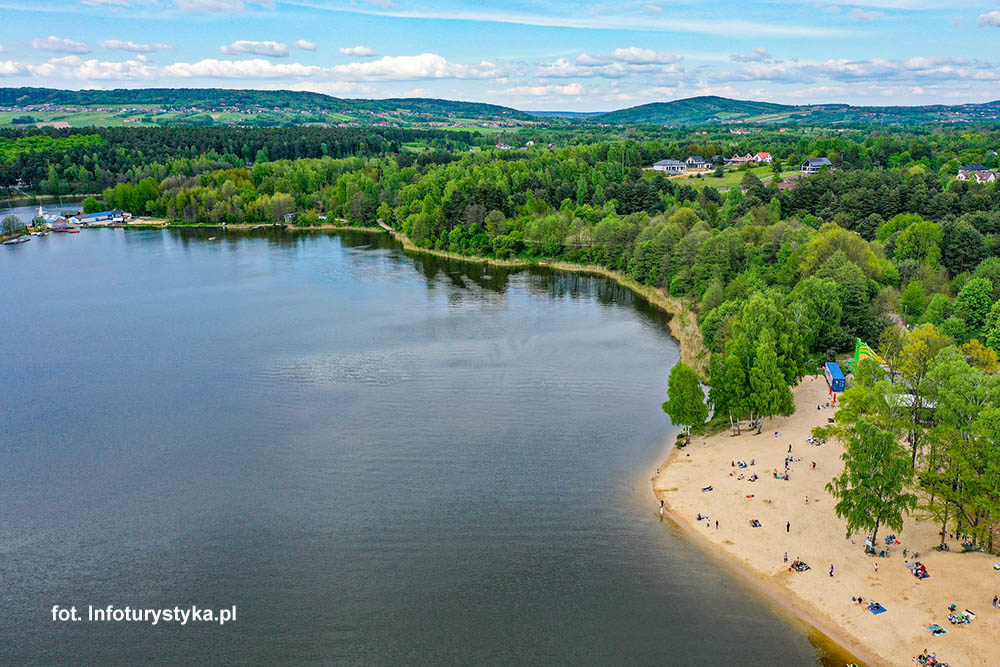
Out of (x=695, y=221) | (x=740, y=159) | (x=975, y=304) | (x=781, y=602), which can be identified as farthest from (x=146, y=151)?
(x=781, y=602)

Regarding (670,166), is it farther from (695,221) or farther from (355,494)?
(355,494)

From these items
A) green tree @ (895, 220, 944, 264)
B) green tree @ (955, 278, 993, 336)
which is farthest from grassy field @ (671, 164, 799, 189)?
green tree @ (955, 278, 993, 336)

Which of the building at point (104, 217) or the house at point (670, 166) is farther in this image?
the house at point (670, 166)

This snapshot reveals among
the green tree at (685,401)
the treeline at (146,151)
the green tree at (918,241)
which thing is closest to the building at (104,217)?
the treeline at (146,151)

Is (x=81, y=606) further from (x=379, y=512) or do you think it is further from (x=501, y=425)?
(x=501, y=425)

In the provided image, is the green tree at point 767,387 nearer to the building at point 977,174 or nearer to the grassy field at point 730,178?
the building at point 977,174
